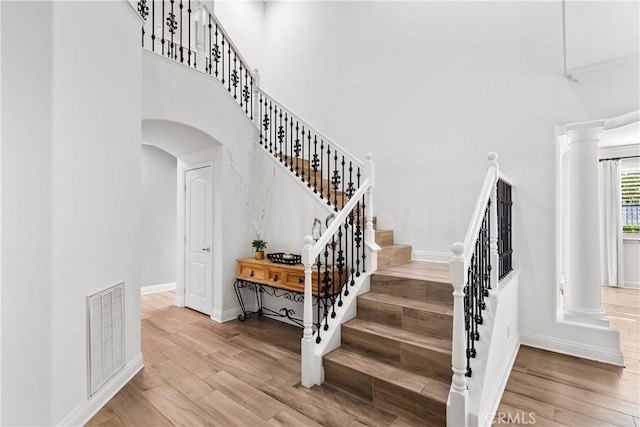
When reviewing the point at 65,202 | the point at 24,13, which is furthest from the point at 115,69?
the point at 65,202

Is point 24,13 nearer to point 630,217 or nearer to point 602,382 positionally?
point 602,382

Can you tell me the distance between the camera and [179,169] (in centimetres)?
527

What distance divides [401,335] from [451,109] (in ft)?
9.62

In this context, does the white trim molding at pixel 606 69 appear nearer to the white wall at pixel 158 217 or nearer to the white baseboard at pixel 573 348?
the white baseboard at pixel 573 348

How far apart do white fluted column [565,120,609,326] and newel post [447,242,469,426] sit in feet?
7.56

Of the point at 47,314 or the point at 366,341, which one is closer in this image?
the point at 47,314

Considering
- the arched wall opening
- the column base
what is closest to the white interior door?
the arched wall opening

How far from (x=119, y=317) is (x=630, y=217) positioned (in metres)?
8.67

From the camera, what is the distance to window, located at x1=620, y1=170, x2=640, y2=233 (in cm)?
627

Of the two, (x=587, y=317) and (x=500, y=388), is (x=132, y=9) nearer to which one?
(x=500, y=388)

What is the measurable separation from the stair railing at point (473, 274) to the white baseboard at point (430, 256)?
721 millimetres

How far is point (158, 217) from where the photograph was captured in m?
6.34

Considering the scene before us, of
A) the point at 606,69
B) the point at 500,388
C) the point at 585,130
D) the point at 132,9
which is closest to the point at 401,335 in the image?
the point at 500,388

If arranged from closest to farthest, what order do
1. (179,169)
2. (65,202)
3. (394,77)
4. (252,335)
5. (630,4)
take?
(65,202)
(630,4)
(252,335)
(394,77)
(179,169)
